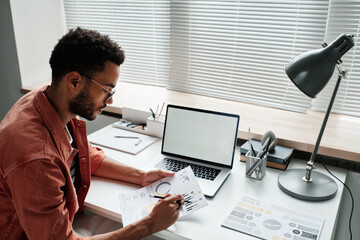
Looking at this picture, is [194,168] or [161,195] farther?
[194,168]

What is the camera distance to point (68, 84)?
109 cm

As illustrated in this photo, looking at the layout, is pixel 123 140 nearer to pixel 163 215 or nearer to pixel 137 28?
pixel 163 215

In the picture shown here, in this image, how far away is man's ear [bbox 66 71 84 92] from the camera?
→ 1.08 metres

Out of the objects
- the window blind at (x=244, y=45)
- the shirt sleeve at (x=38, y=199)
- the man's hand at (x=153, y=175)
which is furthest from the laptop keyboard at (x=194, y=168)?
the window blind at (x=244, y=45)

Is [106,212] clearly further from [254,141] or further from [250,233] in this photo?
[254,141]

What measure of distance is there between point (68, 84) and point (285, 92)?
1.37 m

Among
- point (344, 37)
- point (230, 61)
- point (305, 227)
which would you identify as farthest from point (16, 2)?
point (305, 227)

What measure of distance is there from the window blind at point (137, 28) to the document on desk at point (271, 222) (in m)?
1.45

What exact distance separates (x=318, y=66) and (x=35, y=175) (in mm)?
984

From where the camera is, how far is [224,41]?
2.13m

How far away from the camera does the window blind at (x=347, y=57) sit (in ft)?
5.78

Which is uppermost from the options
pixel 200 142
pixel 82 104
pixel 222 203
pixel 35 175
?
pixel 82 104

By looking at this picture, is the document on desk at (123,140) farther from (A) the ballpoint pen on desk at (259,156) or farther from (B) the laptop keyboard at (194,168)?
(A) the ballpoint pen on desk at (259,156)

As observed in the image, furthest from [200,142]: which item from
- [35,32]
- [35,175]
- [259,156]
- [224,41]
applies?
[35,32]
